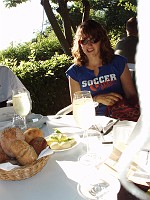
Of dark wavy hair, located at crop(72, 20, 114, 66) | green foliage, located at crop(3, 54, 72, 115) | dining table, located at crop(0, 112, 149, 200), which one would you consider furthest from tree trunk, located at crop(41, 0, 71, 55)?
dining table, located at crop(0, 112, 149, 200)

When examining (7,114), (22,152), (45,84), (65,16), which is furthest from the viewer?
(65,16)

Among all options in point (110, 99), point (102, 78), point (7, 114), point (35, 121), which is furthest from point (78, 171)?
point (102, 78)

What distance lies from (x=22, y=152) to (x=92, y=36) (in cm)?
172

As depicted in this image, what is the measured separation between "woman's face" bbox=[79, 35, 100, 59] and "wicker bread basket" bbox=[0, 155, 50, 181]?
1618 millimetres

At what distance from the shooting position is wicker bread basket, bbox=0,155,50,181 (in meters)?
0.95

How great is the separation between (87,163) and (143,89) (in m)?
0.97

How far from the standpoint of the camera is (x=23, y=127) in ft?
4.88

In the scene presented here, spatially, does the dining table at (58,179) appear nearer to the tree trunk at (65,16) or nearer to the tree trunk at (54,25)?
the tree trunk at (54,25)

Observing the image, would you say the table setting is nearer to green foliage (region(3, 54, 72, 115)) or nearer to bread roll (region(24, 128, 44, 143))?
bread roll (region(24, 128, 44, 143))

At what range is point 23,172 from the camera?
970mm

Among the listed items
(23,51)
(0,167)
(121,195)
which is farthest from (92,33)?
(23,51)

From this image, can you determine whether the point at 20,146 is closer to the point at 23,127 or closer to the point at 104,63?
the point at 23,127

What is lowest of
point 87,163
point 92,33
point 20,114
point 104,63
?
point 87,163

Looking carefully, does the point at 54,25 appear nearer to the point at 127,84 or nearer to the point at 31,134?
the point at 127,84
